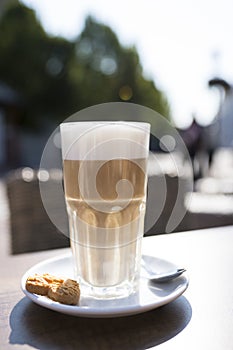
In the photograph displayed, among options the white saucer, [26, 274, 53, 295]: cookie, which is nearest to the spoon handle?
the white saucer

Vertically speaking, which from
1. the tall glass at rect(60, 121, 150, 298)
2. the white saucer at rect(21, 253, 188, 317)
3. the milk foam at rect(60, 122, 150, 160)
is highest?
the milk foam at rect(60, 122, 150, 160)

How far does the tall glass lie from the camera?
1.50 ft

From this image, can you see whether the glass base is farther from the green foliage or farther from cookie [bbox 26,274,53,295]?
the green foliage

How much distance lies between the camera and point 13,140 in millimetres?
8891

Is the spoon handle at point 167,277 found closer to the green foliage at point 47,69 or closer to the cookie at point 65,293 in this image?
the cookie at point 65,293

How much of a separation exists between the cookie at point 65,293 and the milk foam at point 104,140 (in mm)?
147

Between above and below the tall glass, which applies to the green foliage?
above

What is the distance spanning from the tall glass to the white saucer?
0.02 meters

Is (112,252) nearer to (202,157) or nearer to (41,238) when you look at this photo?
(41,238)

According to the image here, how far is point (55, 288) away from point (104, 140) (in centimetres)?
17

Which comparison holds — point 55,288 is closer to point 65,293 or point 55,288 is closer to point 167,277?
point 65,293

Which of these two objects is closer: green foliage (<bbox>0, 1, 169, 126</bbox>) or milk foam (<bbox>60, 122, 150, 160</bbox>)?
milk foam (<bbox>60, 122, 150, 160</bbox>)

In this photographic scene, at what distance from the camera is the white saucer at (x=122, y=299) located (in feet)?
1.19

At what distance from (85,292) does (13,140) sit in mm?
8798
